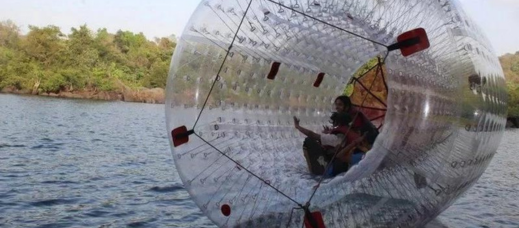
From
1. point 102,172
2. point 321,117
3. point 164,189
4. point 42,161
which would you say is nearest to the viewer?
point 321,117

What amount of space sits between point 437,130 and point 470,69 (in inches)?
27.3

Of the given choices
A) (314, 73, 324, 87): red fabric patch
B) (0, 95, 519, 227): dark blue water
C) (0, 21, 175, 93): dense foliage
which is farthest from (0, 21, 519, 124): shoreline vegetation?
(314, 73, 324, 87): red fabric patch

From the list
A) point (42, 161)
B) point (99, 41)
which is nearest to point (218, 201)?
point (42, 161)

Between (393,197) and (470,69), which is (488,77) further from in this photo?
(393,197)

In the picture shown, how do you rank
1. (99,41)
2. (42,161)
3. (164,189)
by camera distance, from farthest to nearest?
(99,41)
(42,161)
(164,189)

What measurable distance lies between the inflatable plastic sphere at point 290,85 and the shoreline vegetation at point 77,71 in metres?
64.9

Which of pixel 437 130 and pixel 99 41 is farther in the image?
pixel 99 41

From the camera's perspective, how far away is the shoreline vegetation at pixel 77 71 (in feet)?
225

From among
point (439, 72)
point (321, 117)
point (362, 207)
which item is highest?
point (439, 72)

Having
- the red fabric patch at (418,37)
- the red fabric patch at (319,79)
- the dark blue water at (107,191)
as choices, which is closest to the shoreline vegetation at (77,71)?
the dark blue water at (107,191)

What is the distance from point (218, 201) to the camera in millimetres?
5996

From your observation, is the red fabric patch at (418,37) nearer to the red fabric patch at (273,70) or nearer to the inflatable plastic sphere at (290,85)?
the inflatable plastic sphere at (290,85)

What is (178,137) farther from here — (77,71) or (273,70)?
(77,71)

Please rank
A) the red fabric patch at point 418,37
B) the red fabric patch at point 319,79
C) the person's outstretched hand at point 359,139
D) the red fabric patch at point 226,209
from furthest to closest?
the red fabric patch at point 319,79 → the person's outstretched hand at point 359,139 → the red fabric patch at point 226,209 → the red fabric patch at point 418,37
